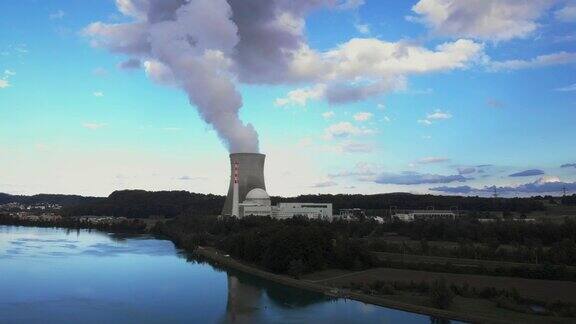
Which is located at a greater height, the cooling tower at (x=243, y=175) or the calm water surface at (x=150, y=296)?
the cooling tower at (x=243, y=175)

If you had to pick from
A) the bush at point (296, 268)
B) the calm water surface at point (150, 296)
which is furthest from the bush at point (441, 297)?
the bush at point (296, 268)

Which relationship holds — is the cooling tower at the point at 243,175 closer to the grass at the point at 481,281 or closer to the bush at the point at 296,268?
the bush at the point at 296,268

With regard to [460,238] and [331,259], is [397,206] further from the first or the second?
[331,259]

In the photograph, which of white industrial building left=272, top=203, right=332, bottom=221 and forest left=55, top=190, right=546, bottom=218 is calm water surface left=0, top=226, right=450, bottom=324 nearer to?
white industrial building left=272, top=203, right=332, bottom=221

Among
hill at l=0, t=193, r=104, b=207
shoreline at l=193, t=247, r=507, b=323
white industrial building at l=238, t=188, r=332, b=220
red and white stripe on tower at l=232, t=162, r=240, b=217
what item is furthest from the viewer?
hill at l=0, t=193, r=104, b=207

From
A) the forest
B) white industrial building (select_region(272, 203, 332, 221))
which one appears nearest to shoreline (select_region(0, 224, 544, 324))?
white industrial building (select_region(272, 203, 332, 221))

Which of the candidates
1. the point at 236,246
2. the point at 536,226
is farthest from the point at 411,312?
the point at 536,226
